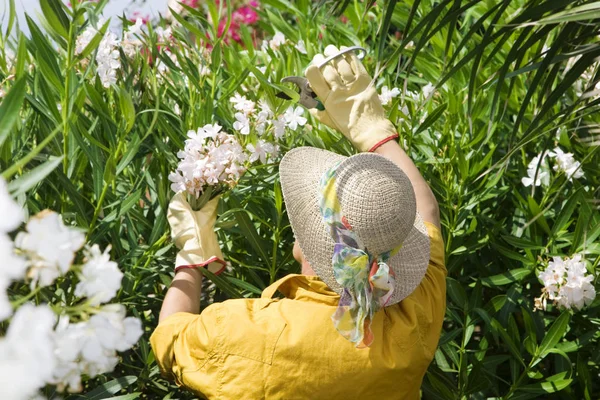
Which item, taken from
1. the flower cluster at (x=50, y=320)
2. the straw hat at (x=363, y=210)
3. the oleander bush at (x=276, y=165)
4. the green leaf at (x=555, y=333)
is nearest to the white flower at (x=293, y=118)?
the oleander bush at (x=276, y=165)

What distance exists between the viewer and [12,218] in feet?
1.91

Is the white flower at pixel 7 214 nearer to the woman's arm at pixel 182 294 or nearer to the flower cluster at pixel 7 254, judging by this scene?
the flower cluster at pixel 7 254

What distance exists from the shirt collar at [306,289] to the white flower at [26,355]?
43.9 inches

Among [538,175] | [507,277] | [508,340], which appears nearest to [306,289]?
[508,340]

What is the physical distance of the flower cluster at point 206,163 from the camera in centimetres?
178

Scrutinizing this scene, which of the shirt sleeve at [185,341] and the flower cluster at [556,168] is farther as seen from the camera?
the flower cluster at [556,168]

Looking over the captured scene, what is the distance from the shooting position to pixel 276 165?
2.11 m

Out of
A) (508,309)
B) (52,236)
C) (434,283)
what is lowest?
(508,309)

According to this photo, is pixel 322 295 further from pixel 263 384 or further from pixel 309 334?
pixel 263 384

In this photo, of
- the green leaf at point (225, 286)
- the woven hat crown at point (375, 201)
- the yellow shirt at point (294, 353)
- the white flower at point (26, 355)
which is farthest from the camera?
the green leaf at point (225, 286)

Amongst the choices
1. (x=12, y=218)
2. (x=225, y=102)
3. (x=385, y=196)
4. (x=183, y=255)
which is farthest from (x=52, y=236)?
(x=225, y=102)

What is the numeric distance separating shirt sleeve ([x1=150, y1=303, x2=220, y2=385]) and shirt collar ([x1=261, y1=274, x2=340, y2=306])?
14 cm

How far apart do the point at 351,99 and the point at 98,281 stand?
1279 mm

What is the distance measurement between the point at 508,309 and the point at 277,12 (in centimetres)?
145
